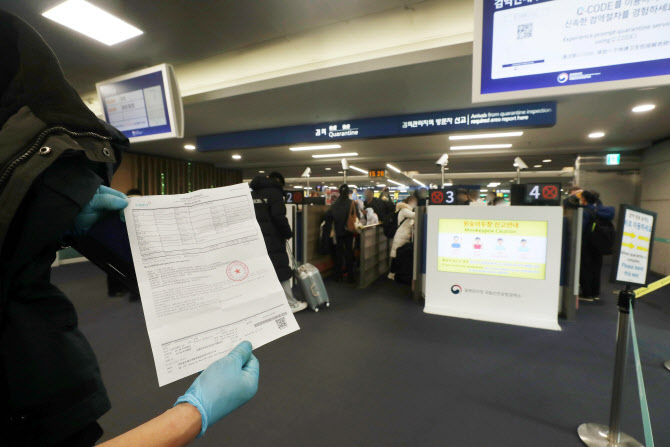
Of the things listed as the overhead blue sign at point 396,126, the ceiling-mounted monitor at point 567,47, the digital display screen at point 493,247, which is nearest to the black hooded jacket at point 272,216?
the digital display screen at point 493,247

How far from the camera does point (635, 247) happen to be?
171cm

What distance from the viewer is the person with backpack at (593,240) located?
4.00 metres

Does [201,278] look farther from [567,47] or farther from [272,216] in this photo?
[272,216]

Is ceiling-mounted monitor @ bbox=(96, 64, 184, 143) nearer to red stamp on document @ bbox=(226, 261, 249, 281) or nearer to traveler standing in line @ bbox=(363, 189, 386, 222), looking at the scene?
red stamp on document @ bbox=(226, 261, 249, 281)

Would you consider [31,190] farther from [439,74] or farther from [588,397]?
[439,74]

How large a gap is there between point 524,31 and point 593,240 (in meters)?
3.55

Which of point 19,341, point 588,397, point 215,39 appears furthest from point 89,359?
point 215,39

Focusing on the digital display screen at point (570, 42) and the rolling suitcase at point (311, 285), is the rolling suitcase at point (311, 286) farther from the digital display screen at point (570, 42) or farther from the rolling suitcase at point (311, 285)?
the digital display screen at point (570, 42)

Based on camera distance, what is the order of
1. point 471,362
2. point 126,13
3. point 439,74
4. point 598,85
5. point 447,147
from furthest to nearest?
point 447,147 < point 439,74 < point 126,13 < point 471,362 < point 598,85

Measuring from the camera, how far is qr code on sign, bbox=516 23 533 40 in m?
1.77

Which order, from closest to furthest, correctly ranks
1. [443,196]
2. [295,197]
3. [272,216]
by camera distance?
[272,216] → [443,196] → [295,197]

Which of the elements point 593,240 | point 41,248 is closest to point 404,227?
point 593,240

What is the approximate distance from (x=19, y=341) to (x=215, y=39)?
3865 millimetres

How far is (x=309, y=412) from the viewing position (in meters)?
1.91
